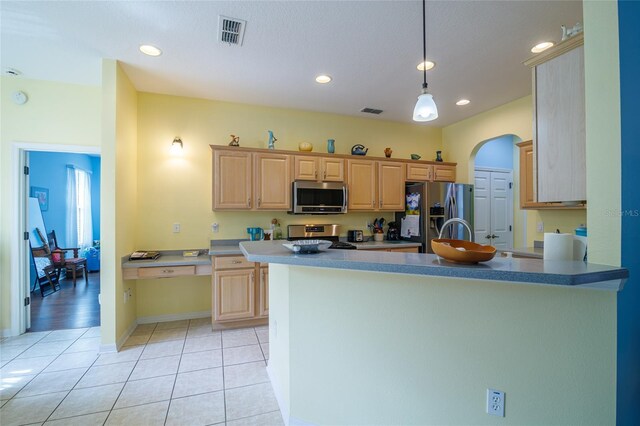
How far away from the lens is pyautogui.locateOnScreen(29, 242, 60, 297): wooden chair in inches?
185

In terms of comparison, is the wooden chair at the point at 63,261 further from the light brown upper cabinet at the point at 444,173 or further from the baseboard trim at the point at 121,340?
the light brown upper cabinet at the point at 444,173

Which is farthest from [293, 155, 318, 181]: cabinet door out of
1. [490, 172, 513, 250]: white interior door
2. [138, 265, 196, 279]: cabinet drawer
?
[490, 172, 513, 250]: white interior door

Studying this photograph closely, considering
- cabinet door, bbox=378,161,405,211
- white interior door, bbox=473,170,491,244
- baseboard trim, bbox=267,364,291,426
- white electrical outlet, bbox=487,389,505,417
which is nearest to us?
white electrical outlet, bbox=487,389,505,417

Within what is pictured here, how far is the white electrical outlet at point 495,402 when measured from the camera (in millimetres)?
1366

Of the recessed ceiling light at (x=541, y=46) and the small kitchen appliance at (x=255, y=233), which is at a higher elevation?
the recessed ceiling light at (x=541, y=46)

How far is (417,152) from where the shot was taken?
4957 millimetres

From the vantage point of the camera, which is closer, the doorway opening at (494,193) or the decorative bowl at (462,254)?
the decorative bowl at (462,254)

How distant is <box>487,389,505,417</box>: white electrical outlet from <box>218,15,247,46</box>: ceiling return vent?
2.94 m

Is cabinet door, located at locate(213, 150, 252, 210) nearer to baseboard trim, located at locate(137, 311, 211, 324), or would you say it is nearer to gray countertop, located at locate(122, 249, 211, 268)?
gray countertop, located at locate(122, 249, 211, 268)

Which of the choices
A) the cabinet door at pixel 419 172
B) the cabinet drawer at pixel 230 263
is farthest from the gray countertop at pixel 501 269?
the cabinet door at pixel 419 172

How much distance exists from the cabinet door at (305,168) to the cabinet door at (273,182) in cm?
10

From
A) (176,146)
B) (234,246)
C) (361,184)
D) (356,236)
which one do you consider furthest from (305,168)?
(176,146)

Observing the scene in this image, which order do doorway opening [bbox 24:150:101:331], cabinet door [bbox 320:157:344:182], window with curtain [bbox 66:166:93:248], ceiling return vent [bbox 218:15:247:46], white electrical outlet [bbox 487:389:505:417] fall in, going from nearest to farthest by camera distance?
1. white electrical outlet [bbox 487:389:505:417]
2. ceiling return vent [bbox 218:15:247:46]
3. doorway opening [bbox 24:150:101:331]
4. cabinet door [bbox 320:157:344:182]
5. window with curtain [bbox 66:166:93:248]

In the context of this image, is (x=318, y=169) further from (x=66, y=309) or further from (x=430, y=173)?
(x=66, y=309)
